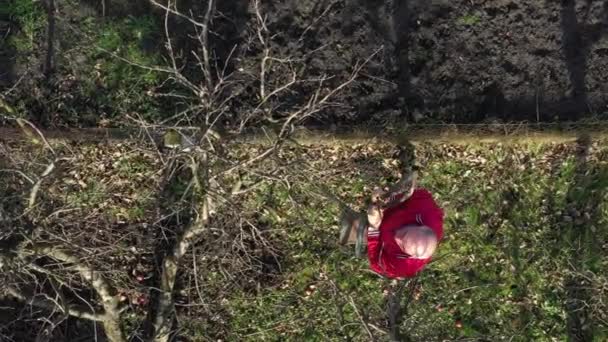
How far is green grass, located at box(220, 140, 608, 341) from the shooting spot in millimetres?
5020

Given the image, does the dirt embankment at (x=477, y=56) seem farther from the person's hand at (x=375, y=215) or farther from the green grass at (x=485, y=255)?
the person's hand at (x=375, y=215)

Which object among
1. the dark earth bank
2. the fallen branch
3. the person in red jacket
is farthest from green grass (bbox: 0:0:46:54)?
the person in red jacket

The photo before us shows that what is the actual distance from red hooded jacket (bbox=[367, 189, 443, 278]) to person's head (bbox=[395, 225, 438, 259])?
0.63 feet

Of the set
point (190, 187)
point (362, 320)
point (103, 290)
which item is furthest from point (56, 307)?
point (362, 320)

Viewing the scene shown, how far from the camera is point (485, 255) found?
5059mm

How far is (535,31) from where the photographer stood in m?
4.96

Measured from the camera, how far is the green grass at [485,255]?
16.5 feet

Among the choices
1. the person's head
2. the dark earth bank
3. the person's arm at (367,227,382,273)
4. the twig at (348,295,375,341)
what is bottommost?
the twig at (348,295,375,341)

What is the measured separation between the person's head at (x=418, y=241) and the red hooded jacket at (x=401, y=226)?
193 mm

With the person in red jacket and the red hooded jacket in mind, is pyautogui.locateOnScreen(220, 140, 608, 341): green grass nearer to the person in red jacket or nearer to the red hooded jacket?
the person in red jacket

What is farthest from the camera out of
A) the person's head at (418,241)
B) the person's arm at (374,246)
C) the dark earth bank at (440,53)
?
the dark earth bank at (440,53)

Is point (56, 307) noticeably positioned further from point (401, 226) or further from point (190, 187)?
point (401, 226)

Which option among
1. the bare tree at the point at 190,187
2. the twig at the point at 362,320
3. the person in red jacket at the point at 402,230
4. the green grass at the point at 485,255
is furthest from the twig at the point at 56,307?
the person in red jacket at the point at 402,230

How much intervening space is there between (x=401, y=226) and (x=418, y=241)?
349 mm
